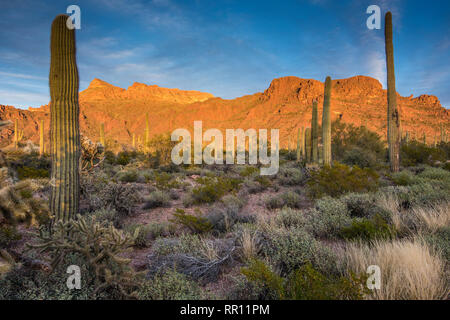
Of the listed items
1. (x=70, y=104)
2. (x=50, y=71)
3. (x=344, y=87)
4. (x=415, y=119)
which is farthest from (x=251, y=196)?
(x=344, y=87)

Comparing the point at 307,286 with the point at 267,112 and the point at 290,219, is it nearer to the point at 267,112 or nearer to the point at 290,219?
the point at 290,219

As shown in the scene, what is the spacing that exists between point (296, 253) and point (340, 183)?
4.86m

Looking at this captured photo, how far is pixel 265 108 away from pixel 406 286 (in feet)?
256

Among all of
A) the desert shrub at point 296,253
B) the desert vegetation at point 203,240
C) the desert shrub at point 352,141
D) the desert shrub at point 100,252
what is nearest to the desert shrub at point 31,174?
the desert vegetation at point 203,240

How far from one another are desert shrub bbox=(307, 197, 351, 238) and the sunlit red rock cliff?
169 feet

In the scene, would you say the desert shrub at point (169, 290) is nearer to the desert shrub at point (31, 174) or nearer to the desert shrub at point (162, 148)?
the desert shrub at point (31, 174)

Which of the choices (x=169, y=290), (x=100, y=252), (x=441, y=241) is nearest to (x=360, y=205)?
(x=441, y=241)

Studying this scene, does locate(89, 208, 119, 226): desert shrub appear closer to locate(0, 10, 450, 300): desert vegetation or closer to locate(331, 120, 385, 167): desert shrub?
locate(0, 10, 450, 300): desert vegetation

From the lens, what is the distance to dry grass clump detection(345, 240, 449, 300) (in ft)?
7.41

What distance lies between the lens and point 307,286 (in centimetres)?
237

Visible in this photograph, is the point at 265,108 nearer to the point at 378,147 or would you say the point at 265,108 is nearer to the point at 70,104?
the point at 378,147

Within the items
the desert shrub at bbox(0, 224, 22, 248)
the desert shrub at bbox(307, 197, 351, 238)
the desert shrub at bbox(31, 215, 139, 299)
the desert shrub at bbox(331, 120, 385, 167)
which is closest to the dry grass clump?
the desert shrub at bbox(307, 197, 351, 238)

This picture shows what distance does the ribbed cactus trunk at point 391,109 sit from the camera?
10.5 metres

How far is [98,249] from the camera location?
8.39 feet
